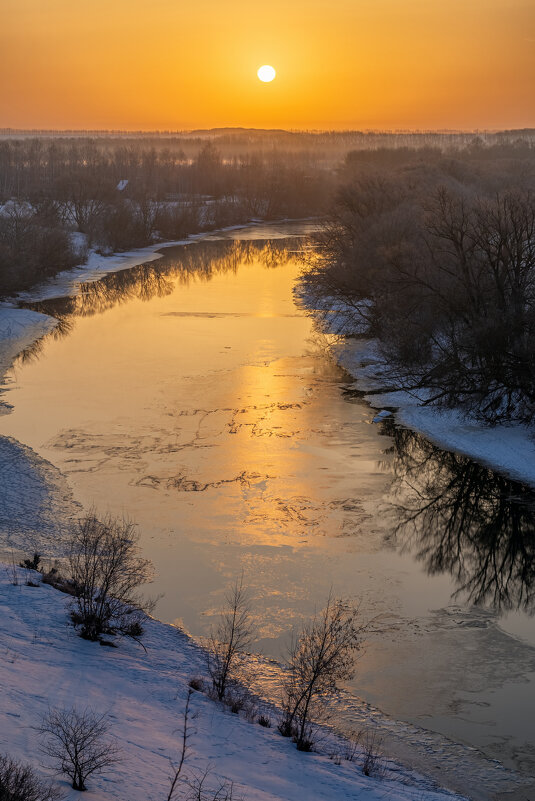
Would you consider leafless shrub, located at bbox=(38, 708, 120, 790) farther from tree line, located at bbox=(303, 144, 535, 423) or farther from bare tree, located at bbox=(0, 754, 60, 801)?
tree line, located at bbox=(303, 144, 535, 423)

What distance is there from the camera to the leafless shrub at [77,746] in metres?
6.62

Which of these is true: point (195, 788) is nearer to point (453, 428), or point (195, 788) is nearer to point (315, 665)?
point (315, 665)

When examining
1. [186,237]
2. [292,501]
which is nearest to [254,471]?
[292,501]

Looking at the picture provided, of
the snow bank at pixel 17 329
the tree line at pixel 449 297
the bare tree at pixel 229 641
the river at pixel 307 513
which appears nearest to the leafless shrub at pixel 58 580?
the river at pixel 307 513

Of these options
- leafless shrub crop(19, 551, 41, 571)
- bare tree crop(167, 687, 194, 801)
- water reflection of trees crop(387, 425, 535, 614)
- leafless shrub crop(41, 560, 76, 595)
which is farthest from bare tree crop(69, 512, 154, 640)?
water reflection of trees crop(387, 425, 535, 614)

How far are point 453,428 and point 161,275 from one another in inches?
1137

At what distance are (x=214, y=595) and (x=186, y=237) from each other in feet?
182

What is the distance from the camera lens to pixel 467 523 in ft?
50.9

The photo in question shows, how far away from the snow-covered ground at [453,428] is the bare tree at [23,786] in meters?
13.1

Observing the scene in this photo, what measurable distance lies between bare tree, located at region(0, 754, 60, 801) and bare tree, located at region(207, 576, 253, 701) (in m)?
3.47

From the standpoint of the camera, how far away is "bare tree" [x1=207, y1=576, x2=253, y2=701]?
9.81 meters

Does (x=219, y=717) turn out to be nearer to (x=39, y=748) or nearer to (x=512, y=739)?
(x=39, y=748)

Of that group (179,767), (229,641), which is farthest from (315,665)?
(179,767)

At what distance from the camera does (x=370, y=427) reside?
800 inches
